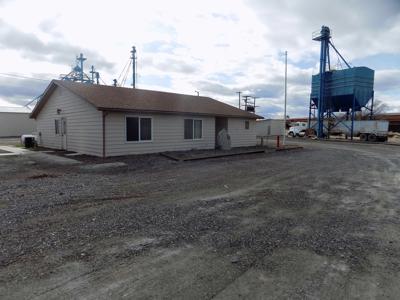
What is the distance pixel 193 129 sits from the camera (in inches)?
705

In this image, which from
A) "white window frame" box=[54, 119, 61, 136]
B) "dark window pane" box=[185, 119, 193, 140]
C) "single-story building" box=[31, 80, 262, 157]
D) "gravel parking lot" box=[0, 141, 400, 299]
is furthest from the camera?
"white window frame" box=[54, 119, 61, 136]

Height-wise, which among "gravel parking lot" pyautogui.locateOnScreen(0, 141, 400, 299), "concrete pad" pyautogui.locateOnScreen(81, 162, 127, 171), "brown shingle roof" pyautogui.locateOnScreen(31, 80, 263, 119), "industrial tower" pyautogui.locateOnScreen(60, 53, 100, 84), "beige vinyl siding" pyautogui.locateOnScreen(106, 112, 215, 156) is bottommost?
"gravel parking lot" pyautogui.locateOnScreen(0, 141, 400, 299)

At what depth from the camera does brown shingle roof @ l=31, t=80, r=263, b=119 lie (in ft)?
47.5

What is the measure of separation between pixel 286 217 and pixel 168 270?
2.90 meters

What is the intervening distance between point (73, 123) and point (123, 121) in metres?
3.73

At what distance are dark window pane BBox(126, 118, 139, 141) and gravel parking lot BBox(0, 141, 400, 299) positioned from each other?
6.08 metres

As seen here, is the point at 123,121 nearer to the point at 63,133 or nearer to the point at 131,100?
the point at 131,100

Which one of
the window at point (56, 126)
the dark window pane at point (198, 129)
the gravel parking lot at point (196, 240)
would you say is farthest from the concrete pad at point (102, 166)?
the window at point (56, 126)

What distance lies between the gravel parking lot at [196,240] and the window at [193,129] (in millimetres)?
8924

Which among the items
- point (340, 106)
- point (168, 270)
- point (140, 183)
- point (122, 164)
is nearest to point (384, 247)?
point (168, 270)

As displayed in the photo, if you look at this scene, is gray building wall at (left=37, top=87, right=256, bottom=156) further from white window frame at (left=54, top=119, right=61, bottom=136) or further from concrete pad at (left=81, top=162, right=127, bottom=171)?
concrete pad at (left=81, top=162, right=127, bottom=171)

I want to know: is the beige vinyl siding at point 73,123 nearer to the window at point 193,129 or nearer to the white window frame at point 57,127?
the white window frame at point 57,127

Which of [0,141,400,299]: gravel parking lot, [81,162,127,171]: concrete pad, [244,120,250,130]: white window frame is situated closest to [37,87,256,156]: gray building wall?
[244,120,250,130]: white window frame

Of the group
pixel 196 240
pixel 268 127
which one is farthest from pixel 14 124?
pixel 196 240
